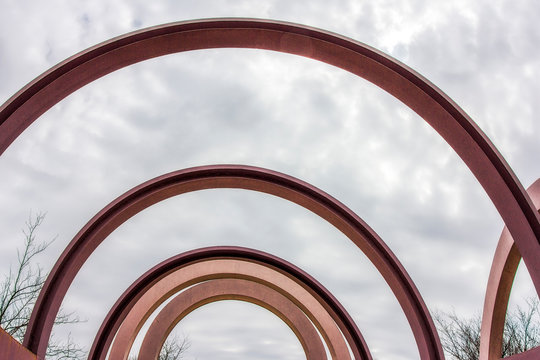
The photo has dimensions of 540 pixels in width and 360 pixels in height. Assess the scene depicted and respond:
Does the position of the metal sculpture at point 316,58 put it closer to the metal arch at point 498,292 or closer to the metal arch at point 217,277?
the metal arch at point 498,292

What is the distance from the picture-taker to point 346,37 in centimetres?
1079

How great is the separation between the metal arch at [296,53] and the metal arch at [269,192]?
4.07m

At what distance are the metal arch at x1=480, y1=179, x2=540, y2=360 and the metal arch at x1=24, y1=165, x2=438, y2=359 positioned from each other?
6.37 feet

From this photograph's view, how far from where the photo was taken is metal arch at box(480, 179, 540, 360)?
45.2 feet

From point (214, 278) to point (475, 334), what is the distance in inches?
454

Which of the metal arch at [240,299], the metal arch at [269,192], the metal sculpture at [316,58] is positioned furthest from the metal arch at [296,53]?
the metal arch at [240,299]

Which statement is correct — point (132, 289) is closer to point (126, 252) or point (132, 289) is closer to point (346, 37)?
point (126, 252)

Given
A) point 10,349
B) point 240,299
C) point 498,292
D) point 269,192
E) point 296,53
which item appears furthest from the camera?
point 240,299

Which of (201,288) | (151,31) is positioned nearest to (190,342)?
(201,288)

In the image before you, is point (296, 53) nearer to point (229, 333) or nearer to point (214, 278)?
point (214, 278)

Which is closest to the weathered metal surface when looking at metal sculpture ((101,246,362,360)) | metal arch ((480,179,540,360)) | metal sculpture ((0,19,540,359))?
metal sculpture ((0,19,540,359))

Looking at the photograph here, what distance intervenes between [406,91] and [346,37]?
5.74 ft

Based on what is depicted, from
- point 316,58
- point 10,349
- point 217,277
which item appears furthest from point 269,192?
point 10,349

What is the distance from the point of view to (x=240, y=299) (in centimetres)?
2350
